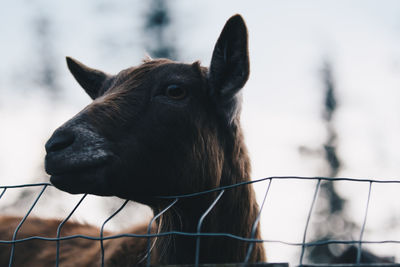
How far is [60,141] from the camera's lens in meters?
2.78

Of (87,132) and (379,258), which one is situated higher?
(87,132)

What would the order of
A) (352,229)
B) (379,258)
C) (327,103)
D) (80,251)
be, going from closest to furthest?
(80,251) < (379,258) < (352,229) < (327,103)

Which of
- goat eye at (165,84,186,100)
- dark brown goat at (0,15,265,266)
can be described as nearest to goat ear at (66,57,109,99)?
dark brown goat at (0,15,265,266)

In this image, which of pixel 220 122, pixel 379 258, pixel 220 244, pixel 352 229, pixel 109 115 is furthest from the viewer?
pixel 352 229

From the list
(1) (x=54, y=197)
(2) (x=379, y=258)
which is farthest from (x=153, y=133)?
(1) (x=54, y=197)

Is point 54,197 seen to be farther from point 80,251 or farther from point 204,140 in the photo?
point 204,140

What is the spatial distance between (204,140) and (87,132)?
0.91m

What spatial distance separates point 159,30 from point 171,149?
12323 mm

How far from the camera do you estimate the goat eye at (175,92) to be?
11.0 ft

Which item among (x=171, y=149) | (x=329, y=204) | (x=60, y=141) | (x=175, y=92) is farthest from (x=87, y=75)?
(x=329, y=204)

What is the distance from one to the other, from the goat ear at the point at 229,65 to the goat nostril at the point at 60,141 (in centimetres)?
118

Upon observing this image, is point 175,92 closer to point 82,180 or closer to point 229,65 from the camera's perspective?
point 229,65

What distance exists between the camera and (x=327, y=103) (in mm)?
23953

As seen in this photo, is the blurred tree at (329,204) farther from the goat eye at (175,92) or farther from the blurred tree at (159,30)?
the goat eye at (175,92)
